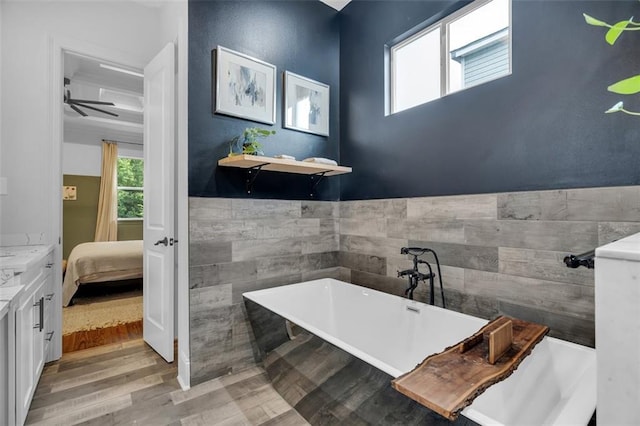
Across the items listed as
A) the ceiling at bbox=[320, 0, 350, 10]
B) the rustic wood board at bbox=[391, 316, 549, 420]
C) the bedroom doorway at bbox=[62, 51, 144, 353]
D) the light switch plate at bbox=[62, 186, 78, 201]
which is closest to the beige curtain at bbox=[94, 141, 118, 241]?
the bedroom doorway at bbox=[62, 51, 144, 353]

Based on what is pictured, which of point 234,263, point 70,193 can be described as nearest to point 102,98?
point 70,193

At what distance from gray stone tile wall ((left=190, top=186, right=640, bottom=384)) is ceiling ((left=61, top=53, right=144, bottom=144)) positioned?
2.06m

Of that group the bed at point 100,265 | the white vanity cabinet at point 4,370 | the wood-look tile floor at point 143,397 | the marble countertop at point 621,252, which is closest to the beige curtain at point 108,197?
the bed at point 100,265

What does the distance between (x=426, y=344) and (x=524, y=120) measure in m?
1.46

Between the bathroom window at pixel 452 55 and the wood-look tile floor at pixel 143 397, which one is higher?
the bathroom window at pixel 452 55

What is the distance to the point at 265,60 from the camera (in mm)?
2562

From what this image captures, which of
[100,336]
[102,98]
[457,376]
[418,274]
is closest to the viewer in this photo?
[457,376]

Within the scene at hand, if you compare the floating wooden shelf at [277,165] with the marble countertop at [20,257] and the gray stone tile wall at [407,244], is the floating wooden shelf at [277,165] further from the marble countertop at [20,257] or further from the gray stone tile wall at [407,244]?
the marble countertop at [20,257]

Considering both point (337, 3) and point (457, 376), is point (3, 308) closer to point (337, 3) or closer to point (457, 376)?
point (457, 376)

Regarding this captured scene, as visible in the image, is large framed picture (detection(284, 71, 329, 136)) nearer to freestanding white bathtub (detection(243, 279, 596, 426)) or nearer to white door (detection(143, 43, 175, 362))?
white door (detection(143, 43, 175, 362))

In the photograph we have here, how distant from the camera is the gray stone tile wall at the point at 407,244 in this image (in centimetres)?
158

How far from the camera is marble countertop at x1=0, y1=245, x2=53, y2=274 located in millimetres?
1555

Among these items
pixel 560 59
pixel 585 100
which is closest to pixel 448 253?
pixel 585 100

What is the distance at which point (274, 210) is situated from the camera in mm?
2588
